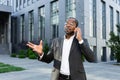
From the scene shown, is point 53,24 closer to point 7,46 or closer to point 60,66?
point 7,46

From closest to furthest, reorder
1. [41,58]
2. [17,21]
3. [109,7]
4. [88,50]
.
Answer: [88,50], [41,58], [109,7], [17,21]

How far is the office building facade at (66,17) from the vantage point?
27567 mm

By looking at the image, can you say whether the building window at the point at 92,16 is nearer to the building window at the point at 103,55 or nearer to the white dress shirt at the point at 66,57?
the building window at the point at 103,55

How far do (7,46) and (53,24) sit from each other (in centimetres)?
1196

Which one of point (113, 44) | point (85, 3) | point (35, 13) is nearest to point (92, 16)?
point (85, 3)

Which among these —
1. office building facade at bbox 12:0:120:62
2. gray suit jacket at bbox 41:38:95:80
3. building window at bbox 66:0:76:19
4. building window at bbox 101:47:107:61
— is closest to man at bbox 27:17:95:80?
gray suit jacket at bbox 41:38:95:80

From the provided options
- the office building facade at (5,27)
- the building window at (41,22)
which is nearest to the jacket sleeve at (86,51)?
the building window at (41,22)

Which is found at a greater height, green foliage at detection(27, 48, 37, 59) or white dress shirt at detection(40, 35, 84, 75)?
white dress shirt at detection(40, 35, 84, 75)

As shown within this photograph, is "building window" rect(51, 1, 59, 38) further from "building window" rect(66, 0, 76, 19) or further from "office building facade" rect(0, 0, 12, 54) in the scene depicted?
"office building facade" rect(0, 0, 12, 54)

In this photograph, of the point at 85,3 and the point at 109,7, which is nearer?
the point at 85,3

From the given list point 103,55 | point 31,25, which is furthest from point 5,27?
point 103,55

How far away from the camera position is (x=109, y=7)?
115 ft

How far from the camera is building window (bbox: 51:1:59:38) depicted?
3131 centimetres

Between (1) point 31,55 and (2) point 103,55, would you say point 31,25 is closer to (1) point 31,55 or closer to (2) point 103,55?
(1) point 31,55
